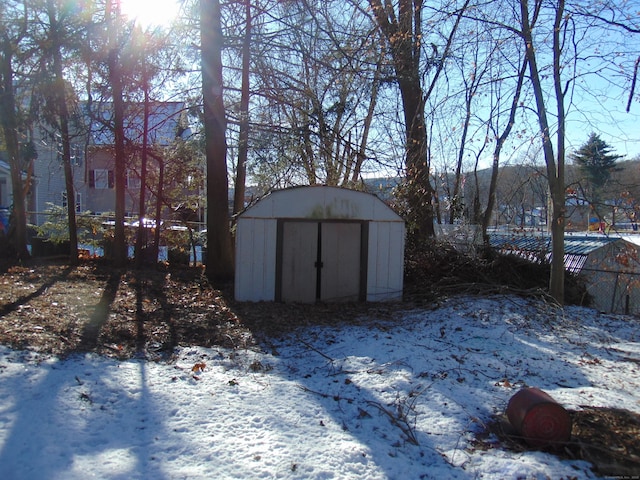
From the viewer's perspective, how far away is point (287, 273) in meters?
9.37

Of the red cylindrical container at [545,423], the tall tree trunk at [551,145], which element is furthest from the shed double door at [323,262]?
the red cylindrical container at [545,423]

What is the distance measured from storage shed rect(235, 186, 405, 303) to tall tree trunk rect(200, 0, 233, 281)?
94.3 inches

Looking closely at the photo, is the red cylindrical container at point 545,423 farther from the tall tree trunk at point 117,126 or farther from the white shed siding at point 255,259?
the tall tree trunk at point 117,126

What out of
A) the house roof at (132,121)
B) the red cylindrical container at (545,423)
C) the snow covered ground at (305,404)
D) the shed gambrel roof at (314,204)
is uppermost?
the house roof at (132,121)

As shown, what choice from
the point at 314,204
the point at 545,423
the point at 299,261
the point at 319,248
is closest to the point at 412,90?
the point at 314,204

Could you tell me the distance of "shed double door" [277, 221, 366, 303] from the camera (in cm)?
940

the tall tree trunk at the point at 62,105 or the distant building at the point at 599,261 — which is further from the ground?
the tall tree trunk at the point at 62,105

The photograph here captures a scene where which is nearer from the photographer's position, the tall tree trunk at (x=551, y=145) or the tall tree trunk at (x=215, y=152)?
the tall tree trunk at (x=551, y=145)

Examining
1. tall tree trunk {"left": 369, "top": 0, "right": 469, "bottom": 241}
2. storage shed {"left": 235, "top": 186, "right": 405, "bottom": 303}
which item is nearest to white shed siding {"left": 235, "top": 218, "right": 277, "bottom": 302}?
storage shed {"left": 235, "top": 186, "right": 405, "bottom": 303}

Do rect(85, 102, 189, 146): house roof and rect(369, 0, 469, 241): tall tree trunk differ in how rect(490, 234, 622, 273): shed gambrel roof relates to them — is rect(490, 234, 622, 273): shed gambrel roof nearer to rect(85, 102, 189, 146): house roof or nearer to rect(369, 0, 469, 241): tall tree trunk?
Result: rect(369, 0, 469, 241): tall tree trunk

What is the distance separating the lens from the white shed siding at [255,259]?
29.8ft

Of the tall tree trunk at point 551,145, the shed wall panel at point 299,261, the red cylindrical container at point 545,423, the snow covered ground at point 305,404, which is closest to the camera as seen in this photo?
the snow covered ground at point 305,404

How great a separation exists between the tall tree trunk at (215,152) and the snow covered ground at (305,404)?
4.97 m

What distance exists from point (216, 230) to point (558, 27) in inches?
310
